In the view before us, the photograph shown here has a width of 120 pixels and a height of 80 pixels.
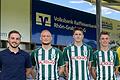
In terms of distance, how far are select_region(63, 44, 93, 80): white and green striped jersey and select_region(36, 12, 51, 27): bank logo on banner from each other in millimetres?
5292

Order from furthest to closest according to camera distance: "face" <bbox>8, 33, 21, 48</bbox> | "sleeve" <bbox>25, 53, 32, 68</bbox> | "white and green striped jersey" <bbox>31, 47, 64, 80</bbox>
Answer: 1. "white and green striped jersey" <bbox>31, 47, 64, 80</bbox>
2. "sleeve" <bbox>25, 53, 32, 68</bbox>
3. "face" <bbox>8, 33, 21, 48</bbox>

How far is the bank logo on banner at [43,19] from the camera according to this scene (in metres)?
10.1

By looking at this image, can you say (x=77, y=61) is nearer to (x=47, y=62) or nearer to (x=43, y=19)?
(x=47, y=62)

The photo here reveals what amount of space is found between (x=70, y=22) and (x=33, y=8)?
2.31 m

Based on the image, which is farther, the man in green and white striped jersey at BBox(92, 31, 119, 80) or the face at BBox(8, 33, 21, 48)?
the man in green and white striped jersey at BBox(92, 31, 119, 80)

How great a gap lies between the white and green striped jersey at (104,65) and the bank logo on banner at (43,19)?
16.9 feet

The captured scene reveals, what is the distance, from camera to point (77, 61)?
4.79 meters

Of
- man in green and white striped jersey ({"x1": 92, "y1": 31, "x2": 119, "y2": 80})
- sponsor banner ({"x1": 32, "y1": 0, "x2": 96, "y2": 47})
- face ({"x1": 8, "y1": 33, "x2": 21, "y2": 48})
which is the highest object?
sponsor banner ({"x1": 32, "y1": 0, "x2": 96, "y2": 47})

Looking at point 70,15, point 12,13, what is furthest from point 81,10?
point 12,13

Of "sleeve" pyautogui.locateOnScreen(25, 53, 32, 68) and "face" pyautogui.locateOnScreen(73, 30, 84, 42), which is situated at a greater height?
"face" pyautogui.locateOnScreen(73, 30, 84, 42)

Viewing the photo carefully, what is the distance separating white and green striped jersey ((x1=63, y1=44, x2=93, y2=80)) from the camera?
15.7ft

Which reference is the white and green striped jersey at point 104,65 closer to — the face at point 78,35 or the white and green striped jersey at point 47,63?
the face at point 78,35

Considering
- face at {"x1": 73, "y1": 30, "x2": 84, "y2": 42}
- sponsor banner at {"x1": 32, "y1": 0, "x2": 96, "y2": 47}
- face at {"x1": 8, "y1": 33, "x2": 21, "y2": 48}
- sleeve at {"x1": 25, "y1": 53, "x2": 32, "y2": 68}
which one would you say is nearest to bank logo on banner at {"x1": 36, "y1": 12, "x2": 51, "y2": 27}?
sponsor banner at {"x1": 32, "y1": 0, "x2": 96, "y2": 47}

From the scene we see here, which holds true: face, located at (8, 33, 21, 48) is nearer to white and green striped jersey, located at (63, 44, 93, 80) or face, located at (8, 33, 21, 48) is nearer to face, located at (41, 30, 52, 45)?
face, located at (41, 30, 52, 45)
